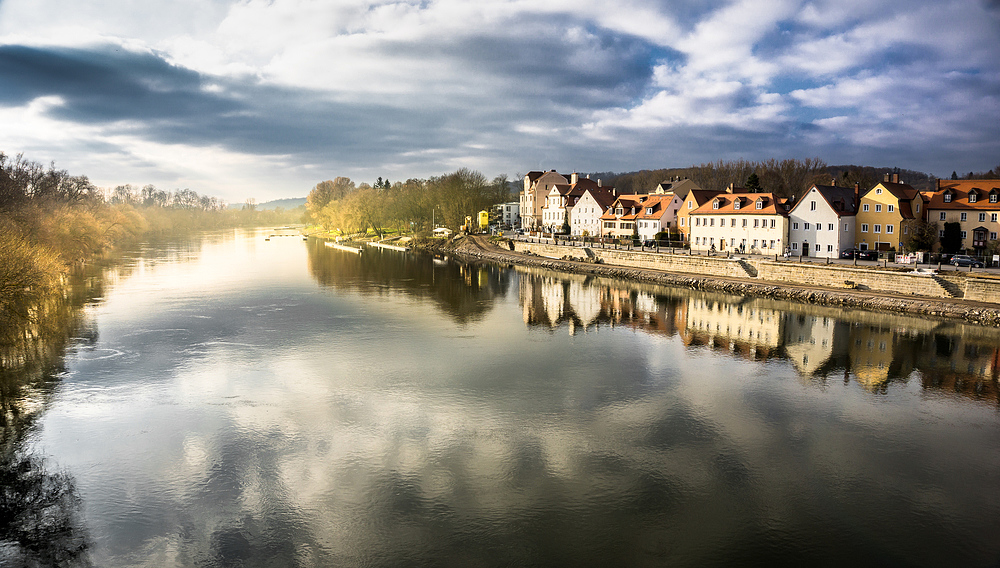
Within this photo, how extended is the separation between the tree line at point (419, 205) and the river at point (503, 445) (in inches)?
1977

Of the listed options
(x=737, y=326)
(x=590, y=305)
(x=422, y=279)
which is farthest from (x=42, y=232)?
(x=737, y=326)

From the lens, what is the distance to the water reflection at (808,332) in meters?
19.9

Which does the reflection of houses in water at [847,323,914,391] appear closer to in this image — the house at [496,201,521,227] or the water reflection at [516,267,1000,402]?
the water reflection at [516,267,1000,402]

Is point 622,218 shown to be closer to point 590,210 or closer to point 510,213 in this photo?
point 590,210

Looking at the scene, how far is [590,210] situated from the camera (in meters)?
64.9

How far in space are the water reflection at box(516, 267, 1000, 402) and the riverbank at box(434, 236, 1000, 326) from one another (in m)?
0.93

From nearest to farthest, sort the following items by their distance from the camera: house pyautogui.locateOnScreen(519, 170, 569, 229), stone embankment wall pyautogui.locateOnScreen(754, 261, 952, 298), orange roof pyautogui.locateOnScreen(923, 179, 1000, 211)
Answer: stone embankment wall pyautogui.locateOnScreen(754, 261, 952, 298) → orange roof pyautogui.locateOnScreen(923, 179, 1000, 211) → house pyautogui.locateOnScreen(519, 170, 569, 229)

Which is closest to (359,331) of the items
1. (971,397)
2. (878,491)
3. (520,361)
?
(520,361)

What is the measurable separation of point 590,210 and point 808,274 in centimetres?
3224

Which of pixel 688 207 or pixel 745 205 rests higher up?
pixel 688 207

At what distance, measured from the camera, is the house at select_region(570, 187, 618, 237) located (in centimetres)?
6381

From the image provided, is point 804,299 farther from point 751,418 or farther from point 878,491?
point 878,491

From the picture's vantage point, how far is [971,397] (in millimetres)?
17453

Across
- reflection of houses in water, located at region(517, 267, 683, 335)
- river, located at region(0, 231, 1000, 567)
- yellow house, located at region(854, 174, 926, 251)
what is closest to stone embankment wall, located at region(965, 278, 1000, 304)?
river, located at region(0, 231, 1000, 567)
